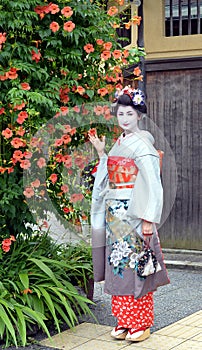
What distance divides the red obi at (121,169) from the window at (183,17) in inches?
178

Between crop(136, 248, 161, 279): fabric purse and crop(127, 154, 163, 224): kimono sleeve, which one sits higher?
crop(127, 154, 163, 224): kimono sleeve

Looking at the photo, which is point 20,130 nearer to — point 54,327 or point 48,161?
point 48,161

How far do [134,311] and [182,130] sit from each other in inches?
178

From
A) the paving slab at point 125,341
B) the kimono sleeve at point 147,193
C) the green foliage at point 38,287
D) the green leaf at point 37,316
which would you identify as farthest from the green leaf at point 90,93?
the paving slab at point 125,341

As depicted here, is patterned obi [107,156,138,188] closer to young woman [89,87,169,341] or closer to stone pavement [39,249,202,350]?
young woman [89,87,169,341]

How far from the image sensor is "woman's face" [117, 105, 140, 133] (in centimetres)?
538

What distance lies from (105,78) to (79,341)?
2.46 meters

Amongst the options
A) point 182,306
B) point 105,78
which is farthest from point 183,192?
point 105,78

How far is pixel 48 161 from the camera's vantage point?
596 centimetres

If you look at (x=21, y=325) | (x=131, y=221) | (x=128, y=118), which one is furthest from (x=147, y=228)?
(x=21, y=325)

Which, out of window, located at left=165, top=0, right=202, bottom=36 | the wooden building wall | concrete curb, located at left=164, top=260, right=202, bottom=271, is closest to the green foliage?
concrete curb, located at left=164, top=260, right=202, bottom=271

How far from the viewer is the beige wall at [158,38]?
931 centimetres

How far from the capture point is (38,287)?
18.4 ft

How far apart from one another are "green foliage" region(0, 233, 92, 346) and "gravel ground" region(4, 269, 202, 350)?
224 mm
